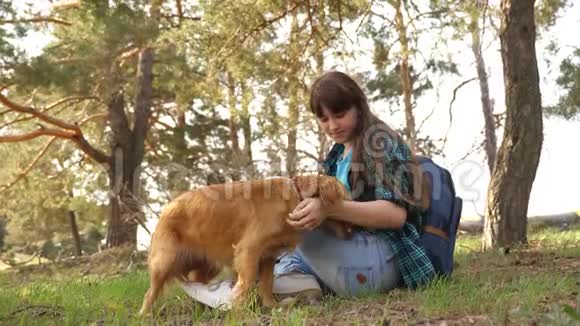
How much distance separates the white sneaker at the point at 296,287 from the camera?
3109 mm

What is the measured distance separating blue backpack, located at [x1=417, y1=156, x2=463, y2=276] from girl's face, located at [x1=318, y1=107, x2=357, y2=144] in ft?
1.53

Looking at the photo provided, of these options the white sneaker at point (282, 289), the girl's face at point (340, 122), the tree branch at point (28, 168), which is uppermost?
the tree branch at point (28, 168)

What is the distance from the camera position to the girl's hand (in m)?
2.78

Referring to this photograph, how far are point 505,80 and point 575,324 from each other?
4.53 m

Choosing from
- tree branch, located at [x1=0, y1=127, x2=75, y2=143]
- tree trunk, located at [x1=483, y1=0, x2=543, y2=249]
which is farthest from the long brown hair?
tree branch, located at [x1=0, y1=127, x2=75, y2=143]

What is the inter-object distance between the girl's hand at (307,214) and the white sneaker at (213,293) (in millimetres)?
502

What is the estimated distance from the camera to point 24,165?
48.3 feet

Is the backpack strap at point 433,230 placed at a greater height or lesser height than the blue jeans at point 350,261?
greater

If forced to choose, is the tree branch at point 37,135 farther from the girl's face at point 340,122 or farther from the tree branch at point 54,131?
the girl's face at point 340,122

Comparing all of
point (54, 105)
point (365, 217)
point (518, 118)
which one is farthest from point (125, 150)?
point (365, 217)

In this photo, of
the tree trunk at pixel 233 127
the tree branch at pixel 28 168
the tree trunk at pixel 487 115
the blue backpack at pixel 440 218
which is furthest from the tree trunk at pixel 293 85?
the tree branch at pixel 28 168

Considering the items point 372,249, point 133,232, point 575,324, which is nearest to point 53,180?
point 133,232

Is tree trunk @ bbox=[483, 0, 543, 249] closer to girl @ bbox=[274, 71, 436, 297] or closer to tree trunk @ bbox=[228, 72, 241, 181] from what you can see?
girl @ bbox=[274, 71, 436, 297]

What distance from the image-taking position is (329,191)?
2910 mm
